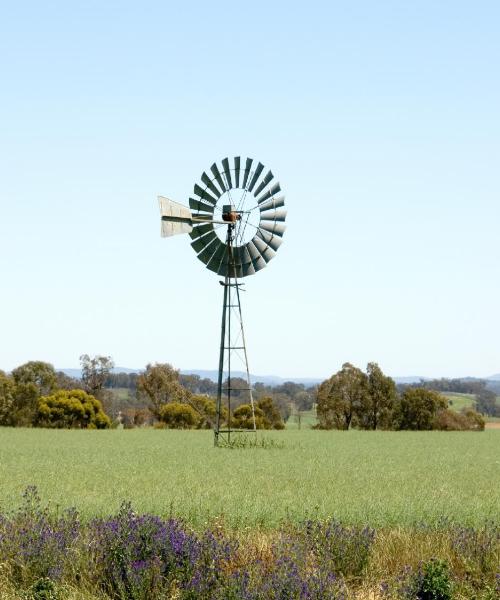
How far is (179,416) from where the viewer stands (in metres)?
62.4

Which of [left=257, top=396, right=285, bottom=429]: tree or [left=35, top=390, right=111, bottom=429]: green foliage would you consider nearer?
[left=35, top=390, right=111, bottom=429]: green foliage

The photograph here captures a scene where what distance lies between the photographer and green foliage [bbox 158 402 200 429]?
62094mm

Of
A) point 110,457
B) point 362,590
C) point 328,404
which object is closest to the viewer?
point 362,590

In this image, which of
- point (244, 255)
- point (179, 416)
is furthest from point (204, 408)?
point (244, 255)

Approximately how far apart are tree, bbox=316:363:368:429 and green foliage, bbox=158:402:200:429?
31.6 feet

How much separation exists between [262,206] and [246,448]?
10620 mm

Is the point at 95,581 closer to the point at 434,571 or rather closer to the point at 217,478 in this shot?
the point at 434,571

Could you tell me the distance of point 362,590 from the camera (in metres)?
12.1

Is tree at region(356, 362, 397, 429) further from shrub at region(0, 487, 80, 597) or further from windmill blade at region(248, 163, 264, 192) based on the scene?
shrub at region(0, 487, 80, 597)

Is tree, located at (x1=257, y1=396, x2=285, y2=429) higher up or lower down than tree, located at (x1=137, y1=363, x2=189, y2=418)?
lower down

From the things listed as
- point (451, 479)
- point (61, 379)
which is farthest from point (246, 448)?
point (61, 379)

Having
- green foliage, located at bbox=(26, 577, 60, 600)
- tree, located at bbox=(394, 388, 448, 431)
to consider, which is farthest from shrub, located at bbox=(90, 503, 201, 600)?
tree, located at bbox=(394, 388, 448, 431)

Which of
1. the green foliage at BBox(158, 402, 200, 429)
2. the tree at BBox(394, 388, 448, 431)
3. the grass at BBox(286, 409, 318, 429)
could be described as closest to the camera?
the green foliage at BBox(158, 402, 200, 429)

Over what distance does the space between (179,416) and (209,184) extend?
1173 inches
